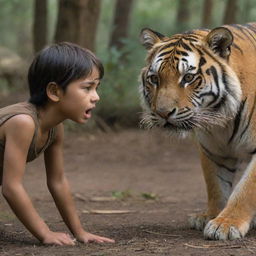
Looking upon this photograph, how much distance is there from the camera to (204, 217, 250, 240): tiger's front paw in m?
4.10

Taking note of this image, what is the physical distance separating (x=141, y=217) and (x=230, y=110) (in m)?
1.72

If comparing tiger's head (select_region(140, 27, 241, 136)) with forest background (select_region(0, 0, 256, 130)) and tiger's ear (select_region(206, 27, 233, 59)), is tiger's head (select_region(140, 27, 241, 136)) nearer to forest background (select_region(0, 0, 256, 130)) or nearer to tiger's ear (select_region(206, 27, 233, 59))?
tiger's ear (select_region(206, 27, 233, 59))

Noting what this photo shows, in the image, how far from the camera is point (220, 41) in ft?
14.0

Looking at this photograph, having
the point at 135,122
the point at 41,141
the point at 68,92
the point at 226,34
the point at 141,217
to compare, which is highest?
the point at 226,34

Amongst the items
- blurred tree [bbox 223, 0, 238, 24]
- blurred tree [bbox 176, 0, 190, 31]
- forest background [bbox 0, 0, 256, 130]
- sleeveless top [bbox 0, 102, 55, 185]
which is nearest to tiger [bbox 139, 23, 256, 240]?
sleeveless top [bbox 0, 102, 55, 185]

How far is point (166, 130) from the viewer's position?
4168 mm

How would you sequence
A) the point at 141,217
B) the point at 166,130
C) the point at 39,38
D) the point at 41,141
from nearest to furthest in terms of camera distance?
the point at 41,141 → the point at 166,130 → the point at 141,217 → the point at 39,38

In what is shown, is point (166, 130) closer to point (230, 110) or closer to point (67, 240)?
point (230, 110)

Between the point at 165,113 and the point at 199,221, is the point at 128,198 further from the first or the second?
the point at 165,113

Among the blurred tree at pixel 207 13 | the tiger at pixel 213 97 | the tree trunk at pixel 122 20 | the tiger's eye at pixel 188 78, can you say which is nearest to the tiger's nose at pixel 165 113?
the tiger at pixel 213 97

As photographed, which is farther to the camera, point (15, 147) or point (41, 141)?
point (41, 141)

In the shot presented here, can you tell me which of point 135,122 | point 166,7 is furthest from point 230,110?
point 166,7

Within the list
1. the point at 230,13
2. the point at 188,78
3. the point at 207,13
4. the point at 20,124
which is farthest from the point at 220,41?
the point at 207,13

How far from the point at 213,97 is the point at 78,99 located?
3.24 feet
